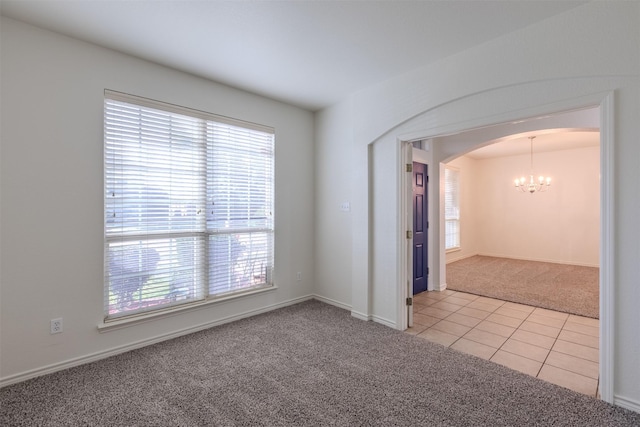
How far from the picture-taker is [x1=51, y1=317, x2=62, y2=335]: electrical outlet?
8.01 feet

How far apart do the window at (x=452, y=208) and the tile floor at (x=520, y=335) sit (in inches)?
132

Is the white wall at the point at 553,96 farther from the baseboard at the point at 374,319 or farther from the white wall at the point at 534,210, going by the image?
the white wall at the point at 534,210

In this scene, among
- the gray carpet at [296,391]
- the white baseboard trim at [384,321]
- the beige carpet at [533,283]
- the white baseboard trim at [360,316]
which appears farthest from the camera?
the beige carpet at [533,283]

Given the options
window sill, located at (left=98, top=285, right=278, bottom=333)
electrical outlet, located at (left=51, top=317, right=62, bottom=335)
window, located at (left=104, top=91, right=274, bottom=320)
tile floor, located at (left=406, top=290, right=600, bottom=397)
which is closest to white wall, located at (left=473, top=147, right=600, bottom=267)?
tile floor, located at (left=406, top=290, right=600, bottom=397)

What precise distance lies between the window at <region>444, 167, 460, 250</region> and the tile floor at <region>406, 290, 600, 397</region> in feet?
11.0

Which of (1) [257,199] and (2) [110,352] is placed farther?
(1) [257,199]

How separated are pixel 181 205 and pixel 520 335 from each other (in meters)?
3.93

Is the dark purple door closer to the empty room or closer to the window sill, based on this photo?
the empty room

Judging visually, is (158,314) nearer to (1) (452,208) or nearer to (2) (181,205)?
(2) (181,205)

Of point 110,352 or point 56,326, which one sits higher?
point 56,326

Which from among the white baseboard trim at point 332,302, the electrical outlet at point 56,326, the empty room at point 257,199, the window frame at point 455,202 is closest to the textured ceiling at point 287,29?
the empty room at point 257,199

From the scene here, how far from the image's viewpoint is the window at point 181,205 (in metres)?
2.75

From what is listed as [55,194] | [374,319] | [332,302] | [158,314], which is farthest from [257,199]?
[374,319]

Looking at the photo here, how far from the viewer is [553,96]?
2256mm
